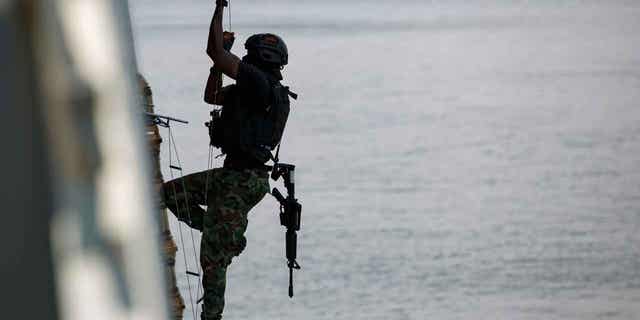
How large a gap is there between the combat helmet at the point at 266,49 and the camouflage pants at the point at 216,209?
1.69 ft

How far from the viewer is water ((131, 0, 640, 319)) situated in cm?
3438

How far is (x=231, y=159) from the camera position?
770 centimetres

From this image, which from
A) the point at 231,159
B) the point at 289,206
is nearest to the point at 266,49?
the point at 231,159

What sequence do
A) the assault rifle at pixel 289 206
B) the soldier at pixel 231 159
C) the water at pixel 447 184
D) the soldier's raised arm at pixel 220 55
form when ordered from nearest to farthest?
the soldier's raised arm at pixel 220 55 < the soldier at pixel 231 159 < the assault rifle at pixel 289 206 < the water at pixel 447 184

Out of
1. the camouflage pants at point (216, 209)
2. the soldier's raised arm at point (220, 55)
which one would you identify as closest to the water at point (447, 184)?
the camouflage pants at point (216, 209)

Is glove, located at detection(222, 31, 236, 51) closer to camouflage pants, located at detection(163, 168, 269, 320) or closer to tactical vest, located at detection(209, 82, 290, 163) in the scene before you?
tactical vest, located at detection(209, 82, 290, 163)

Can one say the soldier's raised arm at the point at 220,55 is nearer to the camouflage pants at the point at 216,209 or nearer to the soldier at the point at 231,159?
the soldier at the point at 231,159

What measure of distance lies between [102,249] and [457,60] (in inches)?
3628

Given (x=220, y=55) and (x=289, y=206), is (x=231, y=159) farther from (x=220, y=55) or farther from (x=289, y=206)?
(x=289, y=206)

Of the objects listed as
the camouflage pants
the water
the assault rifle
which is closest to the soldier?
the camouflage pants

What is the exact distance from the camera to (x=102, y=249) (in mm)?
580

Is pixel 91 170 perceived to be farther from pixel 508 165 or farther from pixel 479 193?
pixel 508 165

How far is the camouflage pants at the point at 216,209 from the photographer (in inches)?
299

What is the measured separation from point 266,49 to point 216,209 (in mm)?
766
